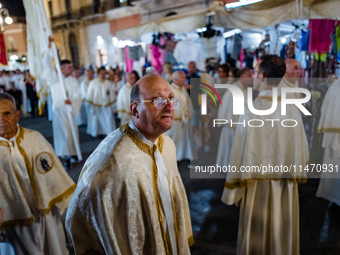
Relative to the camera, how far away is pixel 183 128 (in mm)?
6262

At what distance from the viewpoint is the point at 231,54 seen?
8094 mm

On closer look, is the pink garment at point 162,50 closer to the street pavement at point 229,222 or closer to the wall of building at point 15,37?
the street pavement at point 229,222

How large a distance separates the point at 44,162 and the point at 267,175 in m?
2.17

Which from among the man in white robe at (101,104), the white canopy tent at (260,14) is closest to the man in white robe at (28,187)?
the white canopy tent at (260,14)

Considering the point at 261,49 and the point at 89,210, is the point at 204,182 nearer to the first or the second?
the point at 261,49

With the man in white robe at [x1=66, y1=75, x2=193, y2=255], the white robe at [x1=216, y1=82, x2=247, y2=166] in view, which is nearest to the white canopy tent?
the white robe at [x1=216, y1=82, x2=247, y2=166]

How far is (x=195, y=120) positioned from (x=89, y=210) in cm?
558

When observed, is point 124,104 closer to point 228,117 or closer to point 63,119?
point 63,119

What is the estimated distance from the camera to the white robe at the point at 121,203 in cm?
152

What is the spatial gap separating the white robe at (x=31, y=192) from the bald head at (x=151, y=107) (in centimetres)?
138

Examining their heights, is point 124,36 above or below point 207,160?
above

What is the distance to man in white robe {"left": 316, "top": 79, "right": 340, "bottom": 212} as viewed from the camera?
3.58 meters

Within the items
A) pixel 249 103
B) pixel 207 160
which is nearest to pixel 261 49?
pixel 207 160

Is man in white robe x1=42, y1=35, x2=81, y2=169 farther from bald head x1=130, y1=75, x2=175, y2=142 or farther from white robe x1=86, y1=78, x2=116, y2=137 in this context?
bald head x1=130, y1=75, x2=175, y2=142
